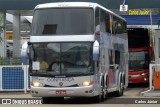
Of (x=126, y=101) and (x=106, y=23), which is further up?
(x=106, y=23)

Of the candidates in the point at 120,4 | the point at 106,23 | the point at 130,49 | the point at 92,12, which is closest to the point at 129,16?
the point at 130,49

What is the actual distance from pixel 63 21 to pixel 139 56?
48.7 feet

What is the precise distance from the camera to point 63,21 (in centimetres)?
1952

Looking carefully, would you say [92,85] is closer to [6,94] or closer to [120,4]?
[6,94]

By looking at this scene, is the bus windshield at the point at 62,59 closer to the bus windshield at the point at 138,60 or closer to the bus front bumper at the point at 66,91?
the bus front bumper at the point at 66,91

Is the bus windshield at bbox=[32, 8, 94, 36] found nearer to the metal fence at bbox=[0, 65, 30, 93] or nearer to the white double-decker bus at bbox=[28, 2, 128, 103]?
the white double-decker bus at bbox=[28, 2, 128, 103]

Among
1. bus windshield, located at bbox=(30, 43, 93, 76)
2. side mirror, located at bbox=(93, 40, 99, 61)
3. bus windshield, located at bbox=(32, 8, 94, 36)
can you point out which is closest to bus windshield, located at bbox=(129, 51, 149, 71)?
bus windshield, located at bbox=(32, 8, 94, 36)

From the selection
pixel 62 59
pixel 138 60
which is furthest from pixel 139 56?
pixel 62 59

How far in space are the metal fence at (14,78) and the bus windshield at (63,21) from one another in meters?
7.65

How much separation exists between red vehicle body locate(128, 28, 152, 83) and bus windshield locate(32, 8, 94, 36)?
14180 millimetres

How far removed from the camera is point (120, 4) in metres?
29.8

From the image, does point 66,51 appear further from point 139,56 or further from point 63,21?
point 139,56

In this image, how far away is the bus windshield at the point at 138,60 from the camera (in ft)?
109

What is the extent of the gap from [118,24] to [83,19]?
18.9 ft
